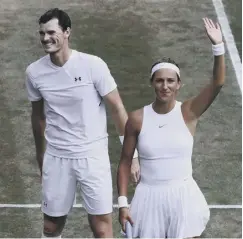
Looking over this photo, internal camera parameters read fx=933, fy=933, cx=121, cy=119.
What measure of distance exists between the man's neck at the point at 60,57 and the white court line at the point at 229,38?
6406 millimetres

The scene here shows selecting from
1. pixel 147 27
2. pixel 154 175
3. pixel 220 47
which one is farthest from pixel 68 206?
pixel 147 27

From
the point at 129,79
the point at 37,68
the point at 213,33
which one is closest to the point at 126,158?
the point at 213,33

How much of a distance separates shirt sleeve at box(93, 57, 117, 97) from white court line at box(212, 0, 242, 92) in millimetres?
6291

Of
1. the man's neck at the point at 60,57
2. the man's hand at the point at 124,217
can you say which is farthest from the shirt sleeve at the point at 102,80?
the man's hand at the point at 124,217

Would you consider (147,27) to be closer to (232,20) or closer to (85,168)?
(232,20)

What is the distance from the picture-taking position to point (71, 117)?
9.25 m

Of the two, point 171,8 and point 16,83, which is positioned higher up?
point 171,8

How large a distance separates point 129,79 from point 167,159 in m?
7.13

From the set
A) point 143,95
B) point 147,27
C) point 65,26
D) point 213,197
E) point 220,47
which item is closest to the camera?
point 220,47

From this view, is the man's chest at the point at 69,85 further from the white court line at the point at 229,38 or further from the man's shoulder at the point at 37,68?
the white court line at the point at 229,38

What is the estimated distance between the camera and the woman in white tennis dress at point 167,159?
27.0 feet

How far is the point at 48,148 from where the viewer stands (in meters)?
9.52

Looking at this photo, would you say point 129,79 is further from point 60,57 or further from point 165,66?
point 165,66

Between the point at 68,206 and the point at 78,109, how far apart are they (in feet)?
Result: 3.51
